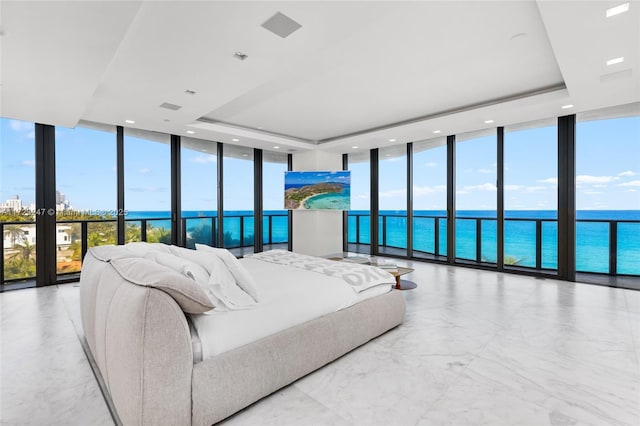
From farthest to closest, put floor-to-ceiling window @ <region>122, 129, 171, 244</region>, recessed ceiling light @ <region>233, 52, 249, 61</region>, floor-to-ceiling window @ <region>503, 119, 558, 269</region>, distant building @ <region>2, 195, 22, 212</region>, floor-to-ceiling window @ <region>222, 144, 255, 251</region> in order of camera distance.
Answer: floor-to-ceiling window @ <region>222, 144, 255, 251</region> < floor-to-ceiling window @ <region>122, 129, 171, 244</region> < floor-to-ceiling window @ <region>503, 119, 558, 269</region> < distant building @ <region>2, 195, 22, 212</region> < recessed ceiling light @ <region>233, 52, 249, 61</region>

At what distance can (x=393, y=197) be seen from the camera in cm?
746

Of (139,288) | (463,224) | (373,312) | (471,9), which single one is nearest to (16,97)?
(139,288)

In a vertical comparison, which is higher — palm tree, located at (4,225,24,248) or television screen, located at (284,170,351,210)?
television screen, located at (284,170,351,210)

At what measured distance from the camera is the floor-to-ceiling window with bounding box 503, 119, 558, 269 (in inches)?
210

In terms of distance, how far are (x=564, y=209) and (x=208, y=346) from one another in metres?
5.49

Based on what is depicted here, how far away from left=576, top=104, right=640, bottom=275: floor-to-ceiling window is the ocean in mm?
17

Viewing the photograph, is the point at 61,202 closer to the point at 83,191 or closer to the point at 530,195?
the point at 83,191

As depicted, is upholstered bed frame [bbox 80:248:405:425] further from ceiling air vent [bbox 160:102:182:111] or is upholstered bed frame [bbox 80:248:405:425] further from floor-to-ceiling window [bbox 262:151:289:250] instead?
floor-to-ceiling window [bbox 262:151:289:250]

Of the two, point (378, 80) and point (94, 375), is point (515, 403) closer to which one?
point (94, 375)

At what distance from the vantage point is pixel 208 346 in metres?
1.70

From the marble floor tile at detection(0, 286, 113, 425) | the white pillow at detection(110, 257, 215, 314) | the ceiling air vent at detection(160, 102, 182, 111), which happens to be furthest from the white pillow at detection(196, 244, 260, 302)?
the ceiling air vent at detection(160, 102, 182, 111)

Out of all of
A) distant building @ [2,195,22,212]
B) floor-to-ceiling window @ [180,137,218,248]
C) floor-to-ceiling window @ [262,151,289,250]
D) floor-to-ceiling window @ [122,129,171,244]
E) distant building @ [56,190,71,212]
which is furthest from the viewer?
floor-to-ceiling window @ [262,151,289,250]

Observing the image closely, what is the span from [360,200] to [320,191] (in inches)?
57.9

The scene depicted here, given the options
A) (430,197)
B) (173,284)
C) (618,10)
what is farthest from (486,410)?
(430,197)
